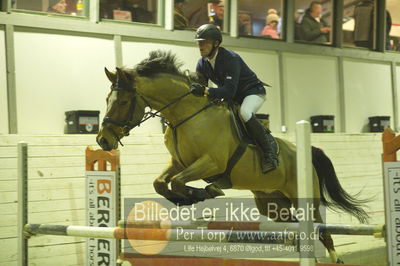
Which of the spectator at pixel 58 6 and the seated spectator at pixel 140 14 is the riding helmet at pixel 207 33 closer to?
the spectator at pixel 58 6

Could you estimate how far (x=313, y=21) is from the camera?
7.54 m

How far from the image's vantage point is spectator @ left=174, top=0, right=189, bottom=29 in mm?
6129

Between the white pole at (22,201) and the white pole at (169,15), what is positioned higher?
the white pole at (169,15)

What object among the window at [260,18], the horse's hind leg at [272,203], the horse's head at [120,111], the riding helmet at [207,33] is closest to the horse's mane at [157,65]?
the horse's head at [120,111]

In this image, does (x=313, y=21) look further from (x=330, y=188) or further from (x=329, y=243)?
(x=329, y=243)

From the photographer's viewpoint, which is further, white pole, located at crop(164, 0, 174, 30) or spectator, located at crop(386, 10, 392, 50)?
spectator, located at crop(386, 10, 392, 50)

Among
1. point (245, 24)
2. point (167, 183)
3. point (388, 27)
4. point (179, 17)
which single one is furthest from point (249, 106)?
point (388, 27)

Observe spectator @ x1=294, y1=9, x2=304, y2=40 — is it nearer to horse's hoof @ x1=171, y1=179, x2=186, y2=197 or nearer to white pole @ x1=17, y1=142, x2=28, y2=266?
horse's hoof @ x1=171, y1=179, x2=186, y2=197

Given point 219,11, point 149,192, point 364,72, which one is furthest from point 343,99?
point 149,192

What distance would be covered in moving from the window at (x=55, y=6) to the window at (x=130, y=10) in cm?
24

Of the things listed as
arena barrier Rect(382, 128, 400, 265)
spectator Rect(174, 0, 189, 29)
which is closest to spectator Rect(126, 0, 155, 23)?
spectator Rect(174, 0, 189, 29)

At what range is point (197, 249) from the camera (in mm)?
4816

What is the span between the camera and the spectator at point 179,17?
613 centimetres

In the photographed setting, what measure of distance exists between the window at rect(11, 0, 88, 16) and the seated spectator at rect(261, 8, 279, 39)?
2566 mm
